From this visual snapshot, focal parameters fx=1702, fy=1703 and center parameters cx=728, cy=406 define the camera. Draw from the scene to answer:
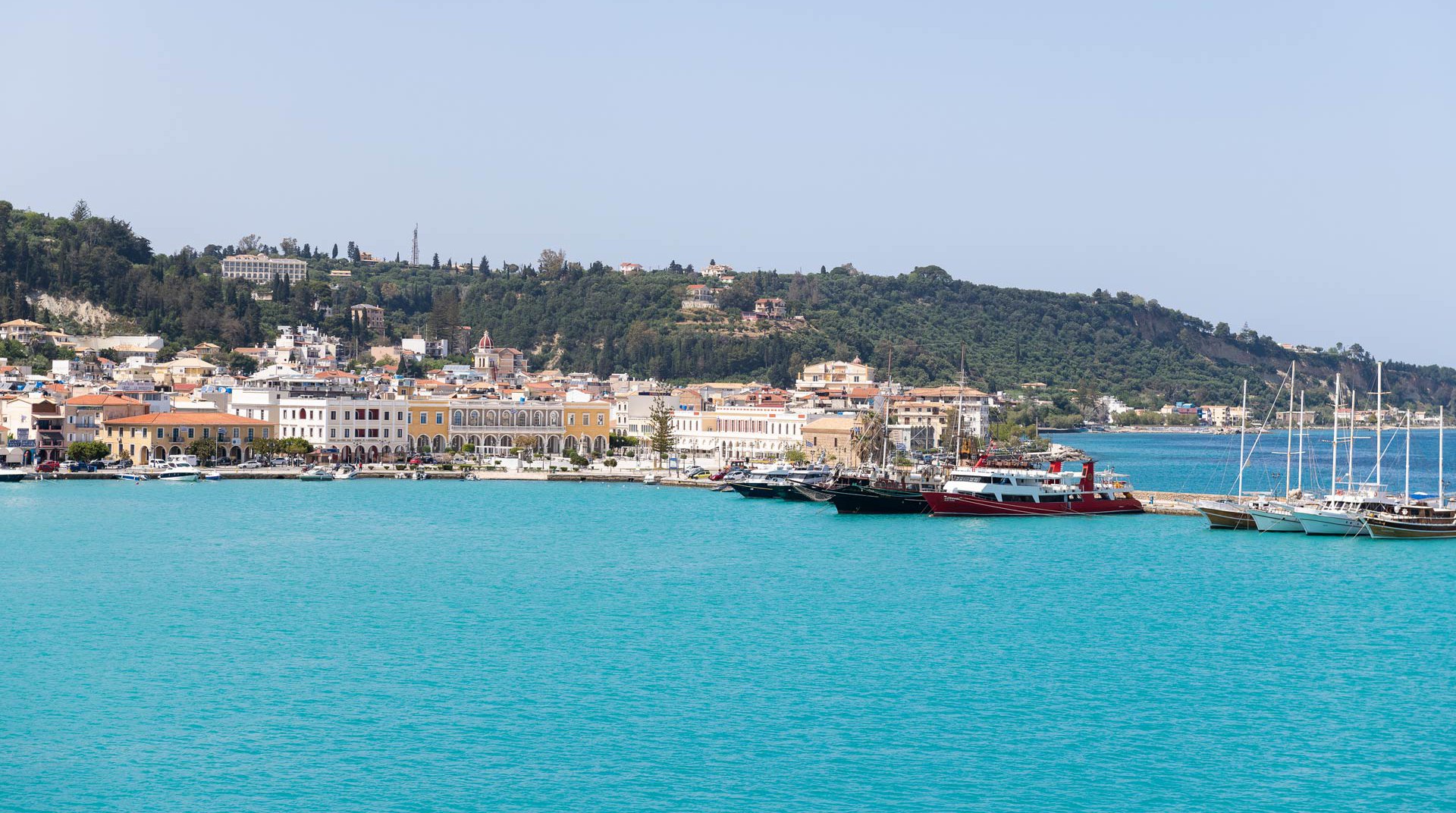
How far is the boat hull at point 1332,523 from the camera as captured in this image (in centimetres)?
3831

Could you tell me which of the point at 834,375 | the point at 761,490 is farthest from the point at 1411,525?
the point at 834,375

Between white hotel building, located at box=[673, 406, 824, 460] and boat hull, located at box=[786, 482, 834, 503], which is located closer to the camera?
boat hull, located at box=[786, 482, 834, 503]

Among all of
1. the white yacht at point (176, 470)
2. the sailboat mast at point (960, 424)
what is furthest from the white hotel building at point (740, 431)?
the white yacht at point (176, 470)

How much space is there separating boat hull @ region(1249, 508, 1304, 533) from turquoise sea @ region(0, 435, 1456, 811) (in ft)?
2.53

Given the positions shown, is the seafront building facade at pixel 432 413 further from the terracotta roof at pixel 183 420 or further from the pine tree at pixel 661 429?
the pine tree at pixel 661 429

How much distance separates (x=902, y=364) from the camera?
133 meters

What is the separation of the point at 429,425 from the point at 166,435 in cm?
1059

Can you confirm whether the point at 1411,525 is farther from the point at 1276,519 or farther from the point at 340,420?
the point at 340,420

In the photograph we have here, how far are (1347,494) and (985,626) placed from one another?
17019mm

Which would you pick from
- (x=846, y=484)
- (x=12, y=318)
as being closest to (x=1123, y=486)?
(x=846, y=484)

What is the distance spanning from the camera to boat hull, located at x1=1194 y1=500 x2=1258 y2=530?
41.0m

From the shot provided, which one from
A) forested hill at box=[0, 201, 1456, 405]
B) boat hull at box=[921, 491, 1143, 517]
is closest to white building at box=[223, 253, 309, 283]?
forested hill at box=[0, 201, 1456, 405]

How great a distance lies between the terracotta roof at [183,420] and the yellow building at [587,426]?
12.5 metres

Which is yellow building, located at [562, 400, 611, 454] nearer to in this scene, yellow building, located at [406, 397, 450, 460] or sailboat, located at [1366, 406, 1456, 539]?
yellow building, located at [406, 397, 450, 460]
